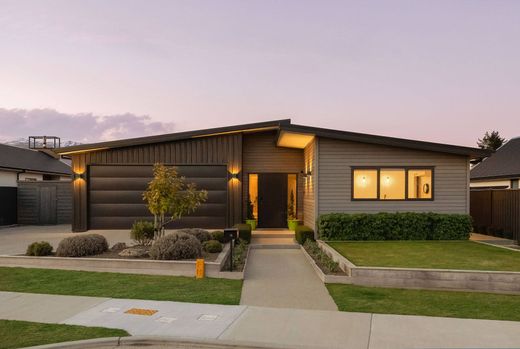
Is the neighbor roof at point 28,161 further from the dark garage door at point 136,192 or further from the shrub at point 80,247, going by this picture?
the shrub at point 80,247

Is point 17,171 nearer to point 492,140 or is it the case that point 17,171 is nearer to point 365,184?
point 365,184

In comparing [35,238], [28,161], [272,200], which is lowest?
[35,238]

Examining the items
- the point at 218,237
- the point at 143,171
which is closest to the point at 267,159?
the point at 143,171

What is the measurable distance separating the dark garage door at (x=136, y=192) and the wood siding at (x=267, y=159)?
1.16m

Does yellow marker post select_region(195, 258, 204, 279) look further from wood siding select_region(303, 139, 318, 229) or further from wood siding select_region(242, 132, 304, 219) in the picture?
wood siding select_region(242, 132, 304, 219)

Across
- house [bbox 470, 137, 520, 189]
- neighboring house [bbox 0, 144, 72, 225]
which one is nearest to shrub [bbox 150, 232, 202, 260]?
neighboring house [bbox 0, 144, 72, 225]

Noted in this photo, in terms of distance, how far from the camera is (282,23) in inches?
602

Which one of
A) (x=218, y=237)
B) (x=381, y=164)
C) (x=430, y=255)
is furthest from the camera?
(x=381, y=164)

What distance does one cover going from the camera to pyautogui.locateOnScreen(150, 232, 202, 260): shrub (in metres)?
9.08

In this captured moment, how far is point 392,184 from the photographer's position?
45.2 ft

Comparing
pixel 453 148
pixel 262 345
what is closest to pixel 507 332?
pixel 262 345

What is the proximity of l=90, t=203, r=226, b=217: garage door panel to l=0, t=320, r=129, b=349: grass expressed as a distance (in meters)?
11.1

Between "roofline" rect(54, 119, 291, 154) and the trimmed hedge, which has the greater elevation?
"roofline" rect(54, 119, 291, 154)

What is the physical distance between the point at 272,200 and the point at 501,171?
428 inches
